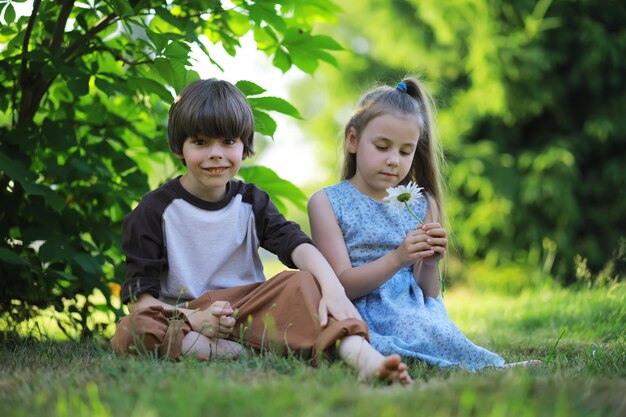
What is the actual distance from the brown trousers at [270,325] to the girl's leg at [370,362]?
0.13 feet

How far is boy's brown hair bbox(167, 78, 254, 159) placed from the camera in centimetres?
244

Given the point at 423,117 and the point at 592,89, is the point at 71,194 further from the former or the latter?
the point at 592,89

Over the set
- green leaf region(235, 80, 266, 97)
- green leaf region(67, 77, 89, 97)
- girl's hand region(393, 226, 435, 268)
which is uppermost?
green leaf region(67, 77, 89, 97)

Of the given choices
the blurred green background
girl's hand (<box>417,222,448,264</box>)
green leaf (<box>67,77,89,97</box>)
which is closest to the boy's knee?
girl's hand (<box>417,222,448,264</box>)

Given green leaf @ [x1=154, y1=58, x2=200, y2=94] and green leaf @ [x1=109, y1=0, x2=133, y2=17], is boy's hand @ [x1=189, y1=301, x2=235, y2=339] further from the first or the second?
green leaf @ [x1=109, y1=0, x2=133, y2=17]

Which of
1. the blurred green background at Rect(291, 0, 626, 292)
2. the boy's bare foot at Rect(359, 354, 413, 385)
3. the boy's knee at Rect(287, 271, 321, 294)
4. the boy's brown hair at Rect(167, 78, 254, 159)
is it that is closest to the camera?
the boy's bare foot at Rect(359, 354, 413, 385)

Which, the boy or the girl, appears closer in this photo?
the boy

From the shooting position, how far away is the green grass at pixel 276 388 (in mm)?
1475

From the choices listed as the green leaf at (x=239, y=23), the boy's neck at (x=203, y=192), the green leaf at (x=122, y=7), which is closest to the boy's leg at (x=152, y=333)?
the boy's neck at (x=203, y=192)

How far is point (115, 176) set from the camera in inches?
125

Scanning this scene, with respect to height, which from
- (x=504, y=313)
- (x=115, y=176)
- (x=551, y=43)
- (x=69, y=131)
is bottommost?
(x=504, y=313)

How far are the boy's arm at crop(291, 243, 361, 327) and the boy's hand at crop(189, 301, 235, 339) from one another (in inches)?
11.6

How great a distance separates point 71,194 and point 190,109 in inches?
39.4

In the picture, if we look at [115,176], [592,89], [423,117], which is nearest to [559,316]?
[423,117]
